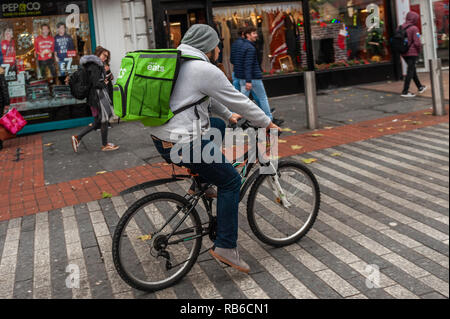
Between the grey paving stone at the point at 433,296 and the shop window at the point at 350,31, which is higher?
the shop window at the point at 350,31

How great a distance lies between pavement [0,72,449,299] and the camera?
3.91m

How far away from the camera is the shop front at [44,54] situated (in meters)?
10.9

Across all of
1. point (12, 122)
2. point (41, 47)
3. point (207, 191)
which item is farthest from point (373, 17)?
point (207, 191)

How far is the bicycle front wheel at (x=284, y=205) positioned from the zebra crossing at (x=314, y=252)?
14 centimetres

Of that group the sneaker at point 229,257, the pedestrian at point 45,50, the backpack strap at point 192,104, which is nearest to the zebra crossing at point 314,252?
the sneaker at point 229,257

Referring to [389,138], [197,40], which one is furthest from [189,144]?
[389,138]

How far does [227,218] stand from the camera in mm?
3852

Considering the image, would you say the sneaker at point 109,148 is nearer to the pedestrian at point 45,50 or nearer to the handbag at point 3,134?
the handbag at point 3,134

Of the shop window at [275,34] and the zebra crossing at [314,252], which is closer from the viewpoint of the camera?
the zebra crossing at [314,252]

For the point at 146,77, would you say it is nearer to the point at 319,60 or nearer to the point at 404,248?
the point at 404,248

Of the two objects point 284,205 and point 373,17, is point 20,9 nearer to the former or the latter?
point 284,205

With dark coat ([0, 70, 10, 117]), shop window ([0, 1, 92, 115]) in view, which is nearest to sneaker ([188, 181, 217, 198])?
dark coat ([0, 70, 10, 117])

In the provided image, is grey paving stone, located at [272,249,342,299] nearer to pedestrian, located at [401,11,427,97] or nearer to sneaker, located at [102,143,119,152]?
→ sneaker, located at [102,143,119,152]
